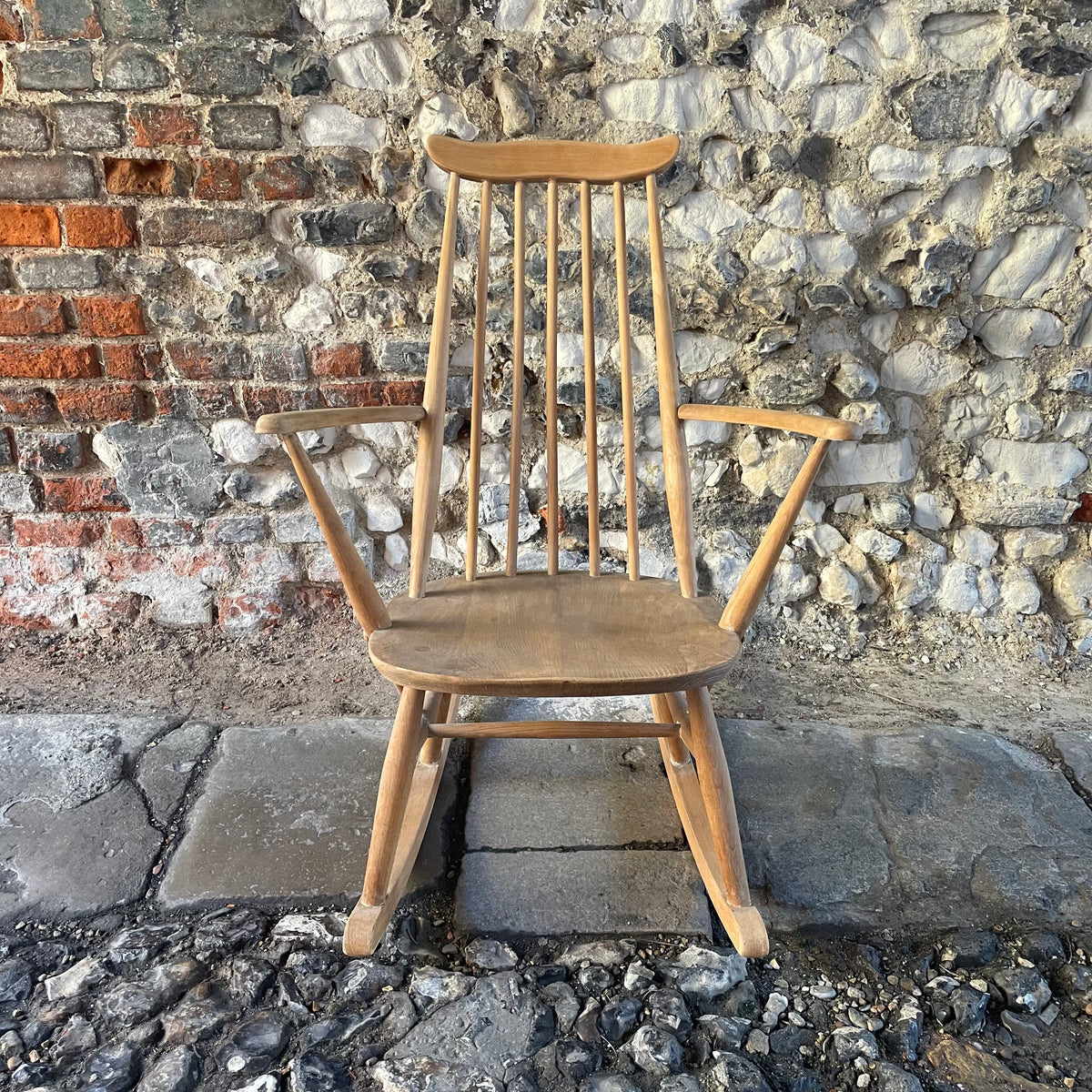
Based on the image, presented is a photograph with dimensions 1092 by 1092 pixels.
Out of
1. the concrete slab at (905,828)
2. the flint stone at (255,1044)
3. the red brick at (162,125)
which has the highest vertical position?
the red brick at (162,125)

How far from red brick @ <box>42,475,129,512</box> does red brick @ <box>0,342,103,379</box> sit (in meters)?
0.22

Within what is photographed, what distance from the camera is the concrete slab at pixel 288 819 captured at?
3.84ft

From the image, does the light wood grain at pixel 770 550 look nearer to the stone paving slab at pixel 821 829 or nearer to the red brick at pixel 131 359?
the stone paving slab at pixel 821 829

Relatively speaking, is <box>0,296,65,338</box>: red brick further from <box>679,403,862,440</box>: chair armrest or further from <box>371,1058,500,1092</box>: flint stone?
<box>371,1058,500,1092</box>: flint stone

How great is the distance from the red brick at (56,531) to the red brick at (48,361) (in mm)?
305

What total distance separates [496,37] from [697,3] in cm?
37

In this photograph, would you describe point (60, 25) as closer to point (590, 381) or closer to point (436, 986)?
point (590, 381)

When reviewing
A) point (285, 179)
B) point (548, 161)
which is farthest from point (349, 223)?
point (548, 161)

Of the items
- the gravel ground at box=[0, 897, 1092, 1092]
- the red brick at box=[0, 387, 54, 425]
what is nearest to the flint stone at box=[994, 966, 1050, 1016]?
the gravel ground at box=[0, 897, 1092, 1092]

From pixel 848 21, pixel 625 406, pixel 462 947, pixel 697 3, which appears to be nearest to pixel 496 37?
pixel 697 3

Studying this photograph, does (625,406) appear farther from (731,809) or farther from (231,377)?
(231,377)

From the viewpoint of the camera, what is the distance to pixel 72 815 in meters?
1.31

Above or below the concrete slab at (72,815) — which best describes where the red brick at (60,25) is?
above

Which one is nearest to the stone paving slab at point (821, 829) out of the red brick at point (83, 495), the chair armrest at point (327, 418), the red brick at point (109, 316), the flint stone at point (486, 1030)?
the flint stone at point (486, 1030)
